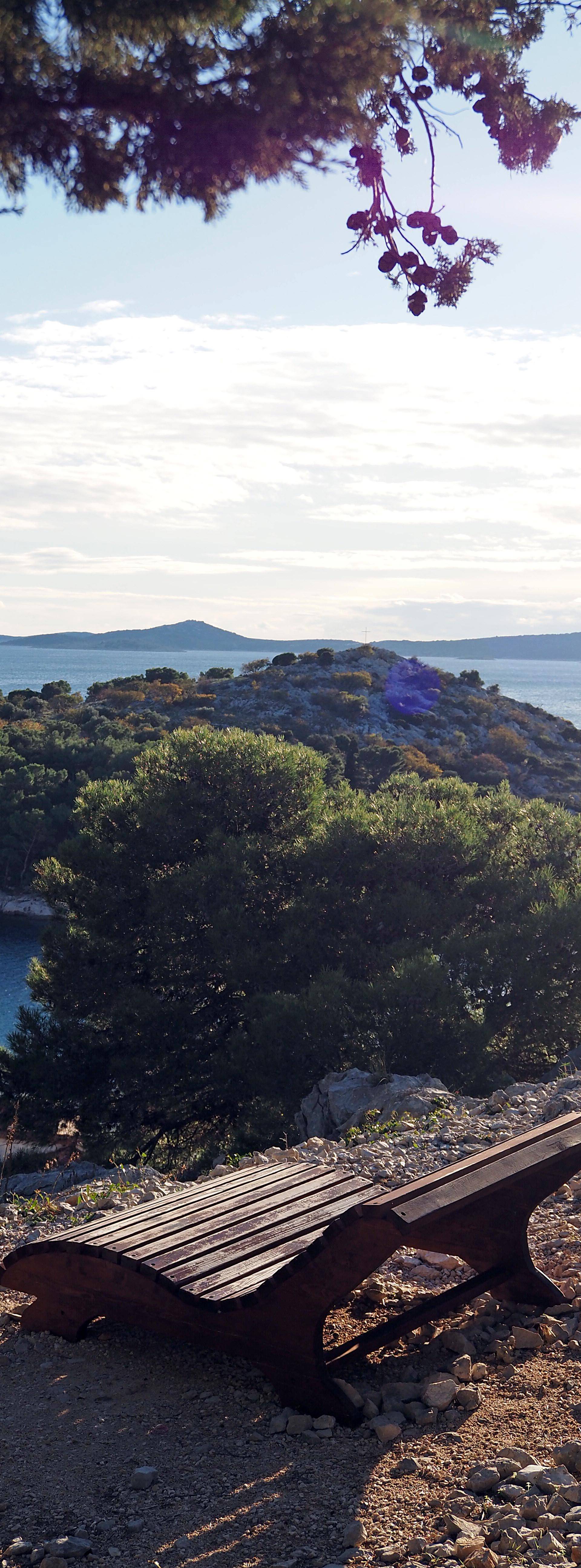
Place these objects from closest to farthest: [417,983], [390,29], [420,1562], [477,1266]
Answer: [420,1562] → [477,1266] → [390,29] → [417,983]

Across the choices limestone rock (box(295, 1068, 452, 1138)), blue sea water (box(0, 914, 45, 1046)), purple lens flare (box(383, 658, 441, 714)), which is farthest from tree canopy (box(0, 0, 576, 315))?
purple lens flare (box(383, 658, 441, 714))

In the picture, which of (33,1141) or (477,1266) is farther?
(33,1141)

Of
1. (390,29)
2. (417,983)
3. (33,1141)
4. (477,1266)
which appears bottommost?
(33,1141)

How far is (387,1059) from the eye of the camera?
1276 cm

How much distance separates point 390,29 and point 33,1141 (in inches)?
531

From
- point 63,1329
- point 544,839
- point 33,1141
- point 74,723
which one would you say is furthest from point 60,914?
point 74,723

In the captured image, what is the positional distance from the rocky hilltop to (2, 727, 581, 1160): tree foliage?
31.1 metres

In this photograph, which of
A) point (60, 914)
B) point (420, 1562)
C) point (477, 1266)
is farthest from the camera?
point (60, 914)

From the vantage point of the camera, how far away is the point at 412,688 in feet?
233

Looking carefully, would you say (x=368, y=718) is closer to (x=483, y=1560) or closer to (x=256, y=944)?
(x=256, y=944)

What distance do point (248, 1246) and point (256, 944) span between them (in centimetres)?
1114

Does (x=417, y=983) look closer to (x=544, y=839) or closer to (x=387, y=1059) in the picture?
(x=387, y=1059)

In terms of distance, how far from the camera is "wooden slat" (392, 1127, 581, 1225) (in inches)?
132

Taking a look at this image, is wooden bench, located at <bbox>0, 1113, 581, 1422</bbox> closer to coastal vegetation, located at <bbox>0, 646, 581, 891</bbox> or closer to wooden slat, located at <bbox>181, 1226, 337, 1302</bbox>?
wooden slat, located at <bbox>181, 1226, 337, 1302</bbox>
